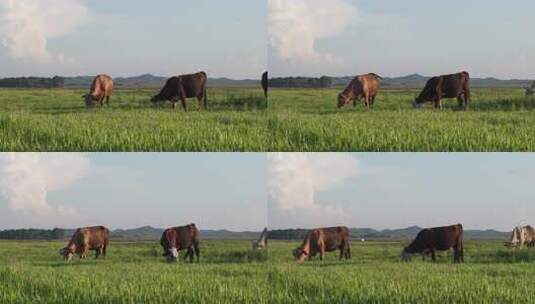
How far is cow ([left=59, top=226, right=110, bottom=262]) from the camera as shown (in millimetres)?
16562

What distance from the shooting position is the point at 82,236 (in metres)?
16.3

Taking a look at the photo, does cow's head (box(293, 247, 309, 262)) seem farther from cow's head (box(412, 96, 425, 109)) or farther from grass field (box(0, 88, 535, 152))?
cow's head (box(412, 96, 425, 109))

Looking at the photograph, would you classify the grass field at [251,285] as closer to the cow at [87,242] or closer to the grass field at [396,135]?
the grass field at [396,135]

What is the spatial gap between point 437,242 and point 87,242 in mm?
11775

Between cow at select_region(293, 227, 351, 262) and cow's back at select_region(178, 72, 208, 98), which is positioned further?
cow's back at select_region(178, 72, 208, 98)

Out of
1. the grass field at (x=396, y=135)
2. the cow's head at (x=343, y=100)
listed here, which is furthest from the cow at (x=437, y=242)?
the grass field at (x=396, y=135)

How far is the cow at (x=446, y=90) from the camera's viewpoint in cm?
2488

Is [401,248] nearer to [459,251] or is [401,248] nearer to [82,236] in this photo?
[459,251]

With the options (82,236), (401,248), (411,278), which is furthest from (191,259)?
(401,248)

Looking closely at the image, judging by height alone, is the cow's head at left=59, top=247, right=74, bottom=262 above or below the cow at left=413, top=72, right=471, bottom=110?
below

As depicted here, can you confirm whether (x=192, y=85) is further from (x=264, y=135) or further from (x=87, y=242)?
(x=264, y=135)

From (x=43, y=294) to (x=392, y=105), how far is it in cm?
1621

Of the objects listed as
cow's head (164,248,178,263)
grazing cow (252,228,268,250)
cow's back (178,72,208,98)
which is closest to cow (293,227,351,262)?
grazing cow (252,228,268,250)

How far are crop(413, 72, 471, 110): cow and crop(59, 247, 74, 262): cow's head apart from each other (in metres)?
11.8
